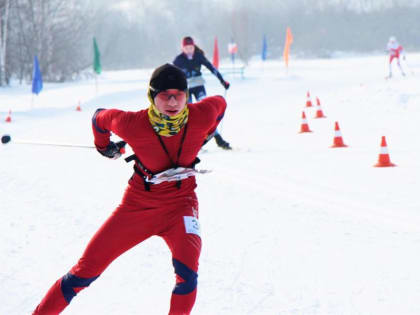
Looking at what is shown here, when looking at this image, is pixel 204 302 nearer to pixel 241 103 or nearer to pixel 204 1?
pixel 241 103

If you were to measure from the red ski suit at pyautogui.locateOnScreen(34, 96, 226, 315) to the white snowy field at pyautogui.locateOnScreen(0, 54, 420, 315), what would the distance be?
65cm

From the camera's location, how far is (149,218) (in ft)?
11.1

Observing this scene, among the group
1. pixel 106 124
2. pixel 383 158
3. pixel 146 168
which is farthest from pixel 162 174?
pixel 383 158

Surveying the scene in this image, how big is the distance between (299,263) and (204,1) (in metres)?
123

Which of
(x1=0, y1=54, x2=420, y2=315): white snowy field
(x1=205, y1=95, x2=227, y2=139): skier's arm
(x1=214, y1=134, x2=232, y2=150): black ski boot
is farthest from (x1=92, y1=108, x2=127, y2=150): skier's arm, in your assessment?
(x1=214, y1=134, x2=232, y2=150): black ski boot

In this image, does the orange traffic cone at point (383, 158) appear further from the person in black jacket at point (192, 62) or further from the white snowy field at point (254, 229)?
the person in black jacket at point (192, 62)

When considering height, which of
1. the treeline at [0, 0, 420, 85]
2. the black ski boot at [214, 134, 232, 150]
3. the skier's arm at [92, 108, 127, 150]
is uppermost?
the treeline at [0, 0, 420, 85]

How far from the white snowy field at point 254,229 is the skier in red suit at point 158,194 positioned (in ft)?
2.22

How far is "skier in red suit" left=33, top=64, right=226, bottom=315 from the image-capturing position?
3.30 m

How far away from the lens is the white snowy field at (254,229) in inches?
160

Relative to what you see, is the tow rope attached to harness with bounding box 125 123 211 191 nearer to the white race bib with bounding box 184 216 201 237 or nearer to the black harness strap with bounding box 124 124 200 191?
the black harness strap with bounding box 124 124 200 191

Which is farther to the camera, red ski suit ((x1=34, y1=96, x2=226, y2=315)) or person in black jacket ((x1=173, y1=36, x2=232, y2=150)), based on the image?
person in black jacket ((x1=173, y1=36, x2=232, y2=150))

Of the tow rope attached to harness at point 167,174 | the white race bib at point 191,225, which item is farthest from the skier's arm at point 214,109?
the white race bib at point 191,225

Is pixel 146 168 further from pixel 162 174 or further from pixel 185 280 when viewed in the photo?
pixel 185 280
